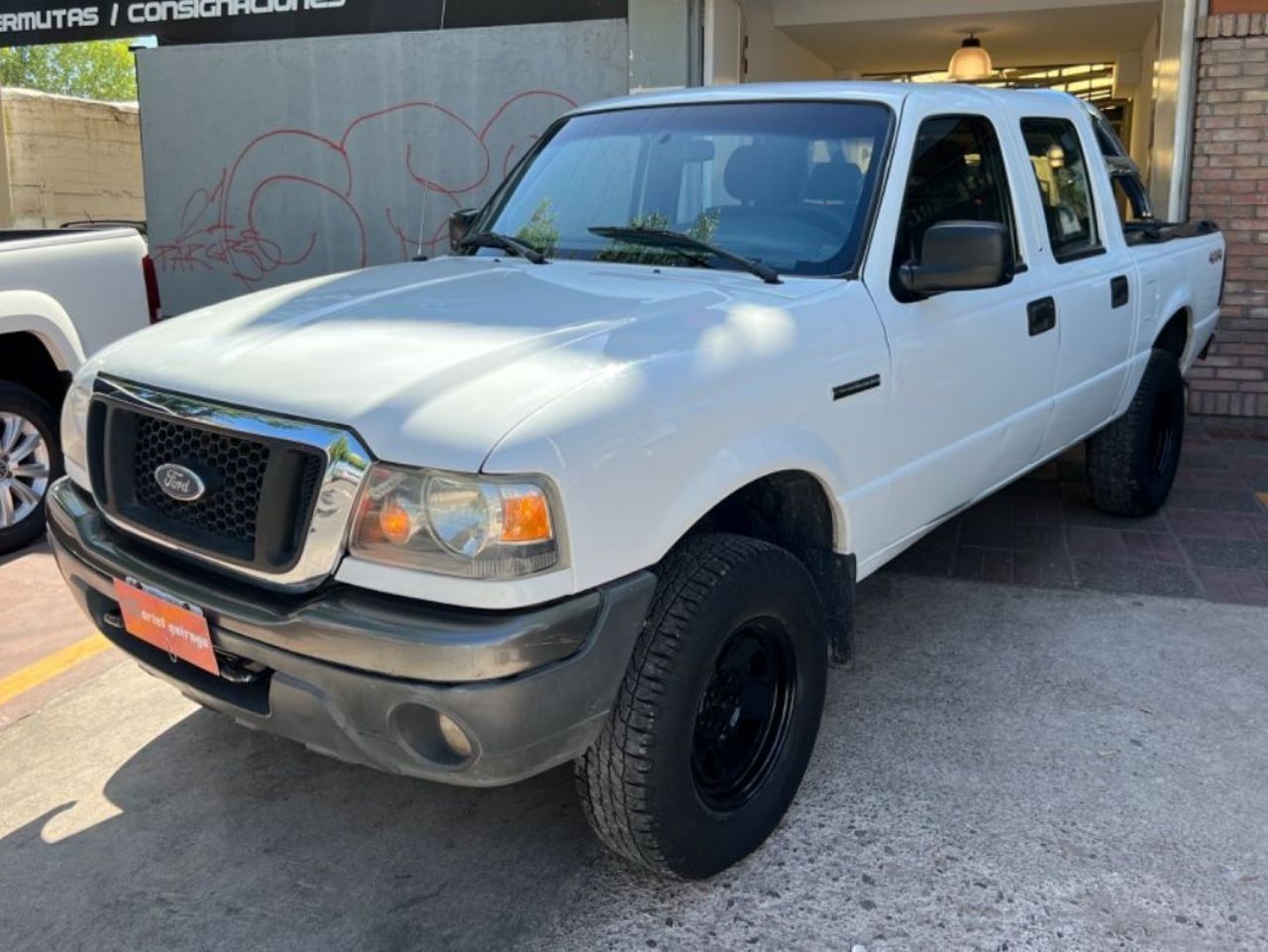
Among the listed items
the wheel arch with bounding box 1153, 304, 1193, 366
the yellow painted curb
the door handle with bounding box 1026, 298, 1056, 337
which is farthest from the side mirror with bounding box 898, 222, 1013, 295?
the yellow painted curb

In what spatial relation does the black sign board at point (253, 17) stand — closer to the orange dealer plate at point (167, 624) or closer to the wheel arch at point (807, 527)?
the wheel arch at point (807, 527)

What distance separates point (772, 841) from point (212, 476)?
1641 mm

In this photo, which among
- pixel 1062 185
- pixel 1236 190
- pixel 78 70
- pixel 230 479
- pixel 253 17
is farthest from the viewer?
pixel 78 70

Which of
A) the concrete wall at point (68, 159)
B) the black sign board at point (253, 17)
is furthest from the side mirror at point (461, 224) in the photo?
the concrete wall at point (68, 159)

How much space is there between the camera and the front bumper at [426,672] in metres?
2.25

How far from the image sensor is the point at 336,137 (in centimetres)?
972

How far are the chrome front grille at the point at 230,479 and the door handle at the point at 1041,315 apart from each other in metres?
2.59

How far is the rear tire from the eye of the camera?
17.5ft

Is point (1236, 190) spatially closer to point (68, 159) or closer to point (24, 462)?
point (24, 462)

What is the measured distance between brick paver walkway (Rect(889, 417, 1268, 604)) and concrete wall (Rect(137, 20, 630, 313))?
15.2 feet

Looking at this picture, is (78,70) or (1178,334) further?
(78,70)

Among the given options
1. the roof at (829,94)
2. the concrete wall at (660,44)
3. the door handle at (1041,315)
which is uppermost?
the concrete wall at (660,44)

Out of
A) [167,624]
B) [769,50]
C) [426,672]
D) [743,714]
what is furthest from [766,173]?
[769,50]

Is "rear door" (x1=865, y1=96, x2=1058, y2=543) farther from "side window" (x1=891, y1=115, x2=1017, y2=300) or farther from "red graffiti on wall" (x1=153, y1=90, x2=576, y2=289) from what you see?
"red graffiti on wall" (x1=153, y1=90, x2=576, y2=289)
